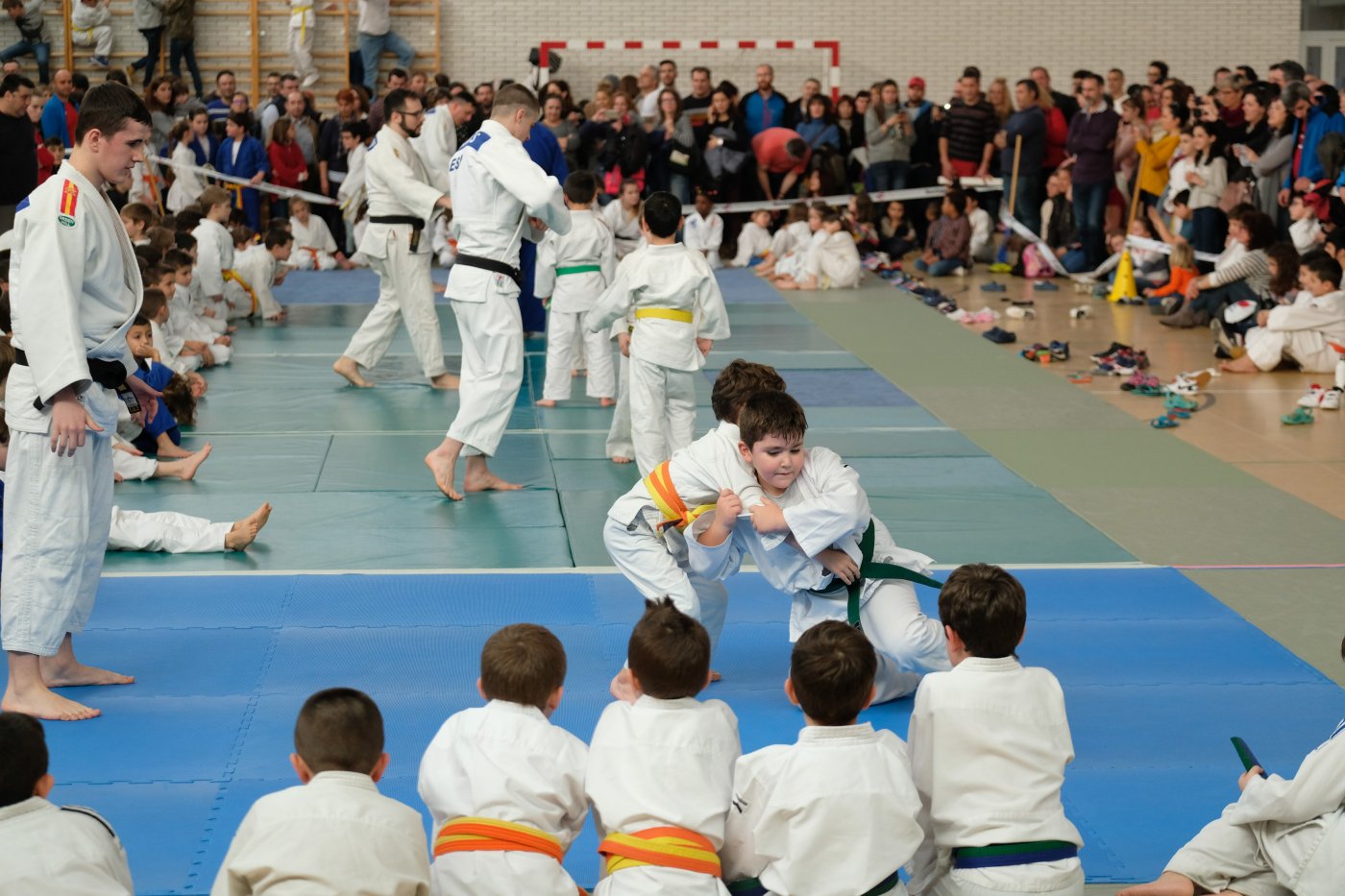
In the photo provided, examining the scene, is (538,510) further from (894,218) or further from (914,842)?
(894,218)

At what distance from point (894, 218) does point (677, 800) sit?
44.8 ft

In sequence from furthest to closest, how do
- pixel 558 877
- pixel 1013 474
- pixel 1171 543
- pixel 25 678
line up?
pixel 1013 474 < pixel 1171 543 < pixel 25 678 < pixel 558 877

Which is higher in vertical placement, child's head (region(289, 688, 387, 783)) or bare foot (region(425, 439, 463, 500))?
child's head (region(289, 688, 387, 783))

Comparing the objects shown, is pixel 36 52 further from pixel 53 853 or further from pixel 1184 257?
pixel 53 853

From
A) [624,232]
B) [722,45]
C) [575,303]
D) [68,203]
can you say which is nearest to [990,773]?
[68,203]

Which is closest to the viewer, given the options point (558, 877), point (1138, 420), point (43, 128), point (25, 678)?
point (558, 877)

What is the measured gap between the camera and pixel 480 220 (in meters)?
6.89

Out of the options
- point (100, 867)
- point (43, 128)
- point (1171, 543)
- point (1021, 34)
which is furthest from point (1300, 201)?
point (43, 128)

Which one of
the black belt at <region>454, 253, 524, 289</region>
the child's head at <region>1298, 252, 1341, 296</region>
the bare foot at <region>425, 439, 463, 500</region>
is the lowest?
the bare foot at <region>425, 439, 463, 500</region>

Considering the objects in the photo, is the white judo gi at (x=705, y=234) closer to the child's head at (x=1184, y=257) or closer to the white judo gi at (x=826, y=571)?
the child's head at (x=1184, y=257)

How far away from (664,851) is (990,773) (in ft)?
2.38

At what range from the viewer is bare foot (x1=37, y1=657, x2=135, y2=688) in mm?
4625

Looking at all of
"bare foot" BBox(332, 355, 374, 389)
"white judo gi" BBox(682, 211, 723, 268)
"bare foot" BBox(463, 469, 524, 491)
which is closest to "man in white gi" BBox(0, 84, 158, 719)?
"bare foot" BBox(463, 469, 524, 491)

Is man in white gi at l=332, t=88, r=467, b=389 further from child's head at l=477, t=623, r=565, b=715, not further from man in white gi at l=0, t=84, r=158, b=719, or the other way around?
child's head at l=477, t=623, r=565, b=715
